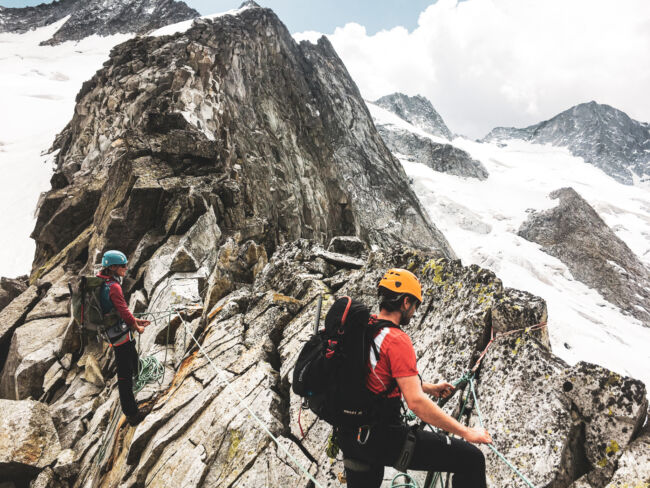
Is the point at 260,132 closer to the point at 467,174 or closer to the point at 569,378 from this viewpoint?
the point at 569,378

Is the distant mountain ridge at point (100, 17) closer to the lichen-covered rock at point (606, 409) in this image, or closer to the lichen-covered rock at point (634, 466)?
the lichen-covered rock at point (606, 409)

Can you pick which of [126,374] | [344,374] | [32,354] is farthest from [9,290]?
[344,374]

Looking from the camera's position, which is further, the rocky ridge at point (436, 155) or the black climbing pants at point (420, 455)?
the rocky ridge at point (436, 155)

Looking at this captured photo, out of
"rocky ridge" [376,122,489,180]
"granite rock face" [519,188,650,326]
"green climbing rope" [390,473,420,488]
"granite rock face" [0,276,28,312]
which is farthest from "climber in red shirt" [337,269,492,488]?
"rocky ridge" [376,122,489,180]

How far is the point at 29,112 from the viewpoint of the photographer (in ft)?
225

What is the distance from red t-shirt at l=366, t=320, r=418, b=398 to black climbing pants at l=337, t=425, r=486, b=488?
0.53 m

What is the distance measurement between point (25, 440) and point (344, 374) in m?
9.20

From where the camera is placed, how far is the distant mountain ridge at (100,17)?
115 m

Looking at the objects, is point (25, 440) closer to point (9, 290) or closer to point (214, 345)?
point (214, 345)

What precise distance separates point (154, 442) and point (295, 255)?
7.50 meters

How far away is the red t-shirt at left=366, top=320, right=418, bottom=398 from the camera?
3.28 metres

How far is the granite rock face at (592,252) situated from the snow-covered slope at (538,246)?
344 cm

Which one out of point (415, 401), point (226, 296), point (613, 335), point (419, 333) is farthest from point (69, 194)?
point (613, 335)

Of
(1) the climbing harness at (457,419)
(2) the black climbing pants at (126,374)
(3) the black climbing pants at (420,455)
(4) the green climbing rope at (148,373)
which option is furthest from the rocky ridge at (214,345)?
(3) the black climbing pants at (420,455)
